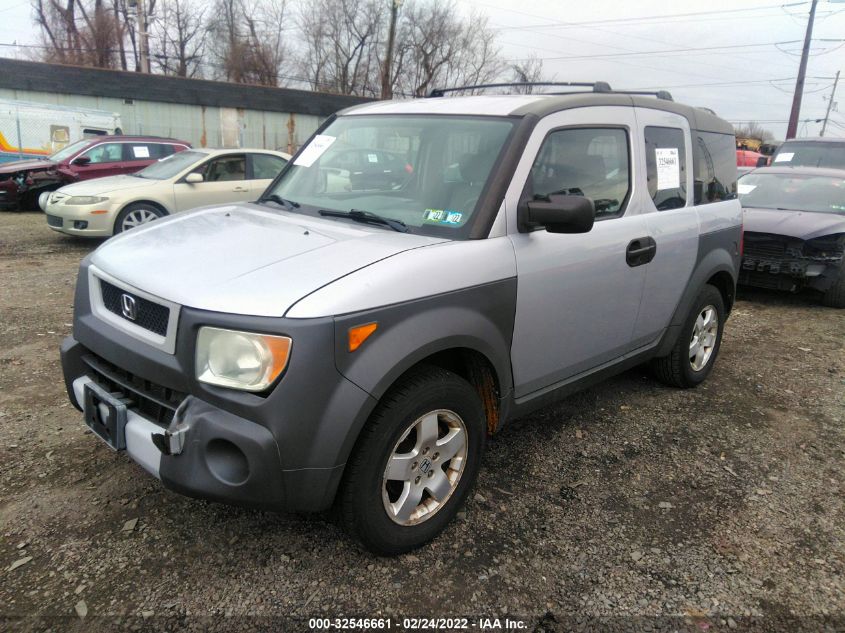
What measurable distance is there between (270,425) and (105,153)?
1220cm

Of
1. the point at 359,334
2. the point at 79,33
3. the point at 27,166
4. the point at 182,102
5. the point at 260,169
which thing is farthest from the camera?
the point at 79,33

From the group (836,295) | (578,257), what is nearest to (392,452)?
(578,257)

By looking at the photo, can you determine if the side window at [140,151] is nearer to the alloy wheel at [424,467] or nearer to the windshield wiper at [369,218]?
the windshield wiper at [369,218]

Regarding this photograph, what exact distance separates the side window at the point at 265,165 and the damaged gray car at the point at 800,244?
6.87m

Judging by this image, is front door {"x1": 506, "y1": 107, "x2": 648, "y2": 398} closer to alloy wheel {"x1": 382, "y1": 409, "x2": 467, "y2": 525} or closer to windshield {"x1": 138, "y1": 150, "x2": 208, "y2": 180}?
alloy wheel {"x1": 382, "y1": 409, "x2": 467, "y2": 525}

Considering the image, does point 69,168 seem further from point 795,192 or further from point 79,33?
point 79,33

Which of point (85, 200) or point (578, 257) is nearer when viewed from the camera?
point (578, 257)

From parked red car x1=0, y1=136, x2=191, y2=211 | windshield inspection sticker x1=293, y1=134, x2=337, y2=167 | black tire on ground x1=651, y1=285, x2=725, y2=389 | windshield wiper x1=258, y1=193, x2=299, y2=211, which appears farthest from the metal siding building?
black tire on ground x1=651, y1=285, x2=725, y2=389

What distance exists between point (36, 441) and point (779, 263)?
23.5 feet

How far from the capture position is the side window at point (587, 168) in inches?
116

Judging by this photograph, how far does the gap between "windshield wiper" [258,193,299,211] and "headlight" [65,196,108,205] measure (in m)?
6.31

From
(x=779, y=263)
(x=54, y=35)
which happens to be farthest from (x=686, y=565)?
(x=54, y=35)

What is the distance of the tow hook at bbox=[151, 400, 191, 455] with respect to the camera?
2137mm

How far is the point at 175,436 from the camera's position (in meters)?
2.14
